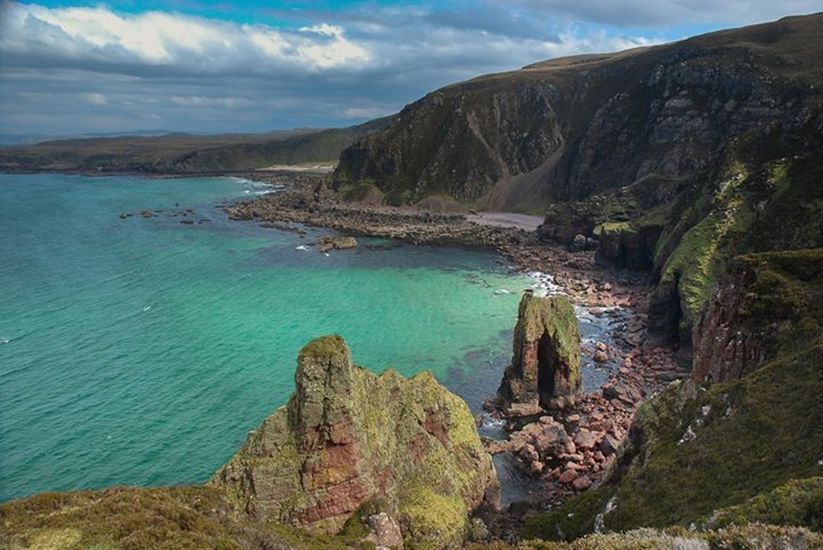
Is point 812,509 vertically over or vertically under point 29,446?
over

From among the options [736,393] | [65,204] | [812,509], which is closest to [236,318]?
[736,393]

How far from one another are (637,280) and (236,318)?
210ft

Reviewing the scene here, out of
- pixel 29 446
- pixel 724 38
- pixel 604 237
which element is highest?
pixel 724 38

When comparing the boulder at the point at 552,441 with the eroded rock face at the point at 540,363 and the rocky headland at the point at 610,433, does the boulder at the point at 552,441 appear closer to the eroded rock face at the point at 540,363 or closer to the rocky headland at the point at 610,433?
the rocky headland at the point at 610,433

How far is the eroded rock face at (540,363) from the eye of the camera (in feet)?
188

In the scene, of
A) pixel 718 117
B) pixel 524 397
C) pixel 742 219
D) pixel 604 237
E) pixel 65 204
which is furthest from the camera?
pixel 65 204

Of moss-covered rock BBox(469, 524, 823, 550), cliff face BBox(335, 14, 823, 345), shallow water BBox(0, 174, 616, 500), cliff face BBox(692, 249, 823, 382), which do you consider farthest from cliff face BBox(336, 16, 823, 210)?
moss-covered rock BBox(469, 524, 823, 550)

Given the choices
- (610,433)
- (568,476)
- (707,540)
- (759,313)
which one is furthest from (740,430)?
(610,433)

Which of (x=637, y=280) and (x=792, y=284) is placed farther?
(x=637, y=280)

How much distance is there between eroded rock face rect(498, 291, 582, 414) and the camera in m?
57.3

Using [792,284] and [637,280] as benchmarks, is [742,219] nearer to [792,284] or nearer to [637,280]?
[637,280]

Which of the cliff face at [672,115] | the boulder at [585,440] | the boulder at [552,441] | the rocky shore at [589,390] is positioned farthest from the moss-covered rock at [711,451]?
the cliff face at [672,115]

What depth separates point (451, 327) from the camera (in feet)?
261

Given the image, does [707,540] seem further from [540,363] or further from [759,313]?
[540,363]
